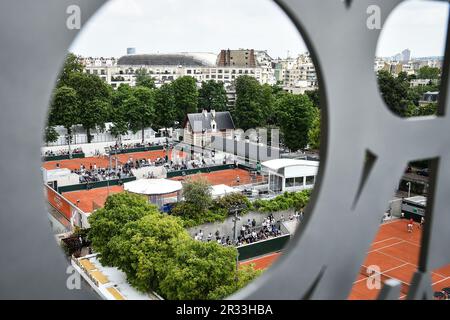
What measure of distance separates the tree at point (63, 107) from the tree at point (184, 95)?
11.3 metres

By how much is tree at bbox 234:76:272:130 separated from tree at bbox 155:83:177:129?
6.22 metres

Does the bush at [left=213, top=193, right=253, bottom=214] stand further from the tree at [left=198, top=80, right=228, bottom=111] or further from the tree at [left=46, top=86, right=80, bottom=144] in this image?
the tree at [left=198, top=80, right=228, bottom=111]

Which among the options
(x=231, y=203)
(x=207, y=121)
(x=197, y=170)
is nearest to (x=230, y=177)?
(x=197, y=170)

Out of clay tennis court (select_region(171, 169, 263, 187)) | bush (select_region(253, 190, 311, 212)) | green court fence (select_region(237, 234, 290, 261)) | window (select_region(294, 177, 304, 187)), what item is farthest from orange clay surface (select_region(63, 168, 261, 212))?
green court fence (select_region(237, 234, 290, 261))

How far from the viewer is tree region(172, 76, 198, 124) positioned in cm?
4509

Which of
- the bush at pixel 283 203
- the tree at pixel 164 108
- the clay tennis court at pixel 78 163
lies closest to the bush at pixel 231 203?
the bush at pixel 283 203

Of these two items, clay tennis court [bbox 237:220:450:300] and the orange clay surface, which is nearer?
clay tennis court [bbox 237:220:450:300]

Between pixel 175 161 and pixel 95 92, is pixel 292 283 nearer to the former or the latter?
pixel 175 161

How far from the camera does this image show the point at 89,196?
996 inches

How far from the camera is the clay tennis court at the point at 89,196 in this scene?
23.7 m

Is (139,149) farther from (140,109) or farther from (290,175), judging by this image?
(290,175)

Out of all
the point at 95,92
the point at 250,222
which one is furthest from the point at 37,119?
the point at 95,92

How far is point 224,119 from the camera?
1656 inches

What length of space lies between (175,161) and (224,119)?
1084 centimetres
